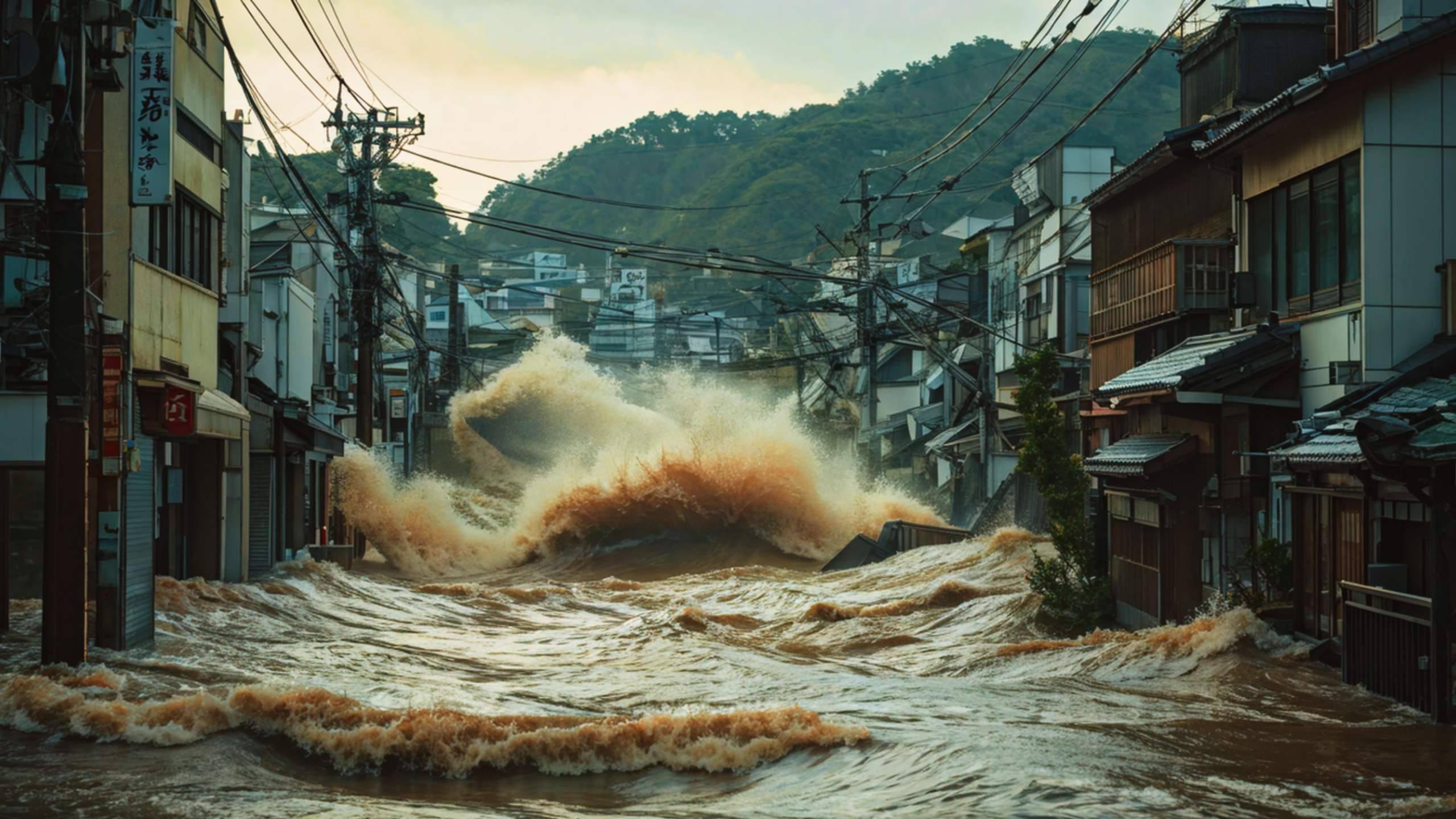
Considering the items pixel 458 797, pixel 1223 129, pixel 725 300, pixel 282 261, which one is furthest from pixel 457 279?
pixel 725 300

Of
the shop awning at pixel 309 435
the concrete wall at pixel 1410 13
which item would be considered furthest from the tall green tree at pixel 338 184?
the concrete wall at pixel 1410 13

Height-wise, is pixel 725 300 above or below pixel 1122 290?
above

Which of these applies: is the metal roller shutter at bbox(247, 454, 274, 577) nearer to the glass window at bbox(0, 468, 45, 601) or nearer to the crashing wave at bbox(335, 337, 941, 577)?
the glass window at bbox(0, 468, 45, 601)

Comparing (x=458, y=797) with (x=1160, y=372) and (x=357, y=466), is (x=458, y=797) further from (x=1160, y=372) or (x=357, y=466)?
(x=357, y=466)

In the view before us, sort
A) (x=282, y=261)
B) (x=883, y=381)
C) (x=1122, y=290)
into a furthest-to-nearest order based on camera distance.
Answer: (x=883, y=381) → (x=282, y=261) → (x=1122, y=290)

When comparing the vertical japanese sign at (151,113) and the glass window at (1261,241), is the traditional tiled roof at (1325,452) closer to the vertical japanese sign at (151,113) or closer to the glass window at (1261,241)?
the glass window at (1261,241)

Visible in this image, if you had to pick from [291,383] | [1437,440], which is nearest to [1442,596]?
[1437,440]

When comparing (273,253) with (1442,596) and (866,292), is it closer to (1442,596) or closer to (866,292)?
(866,292)
